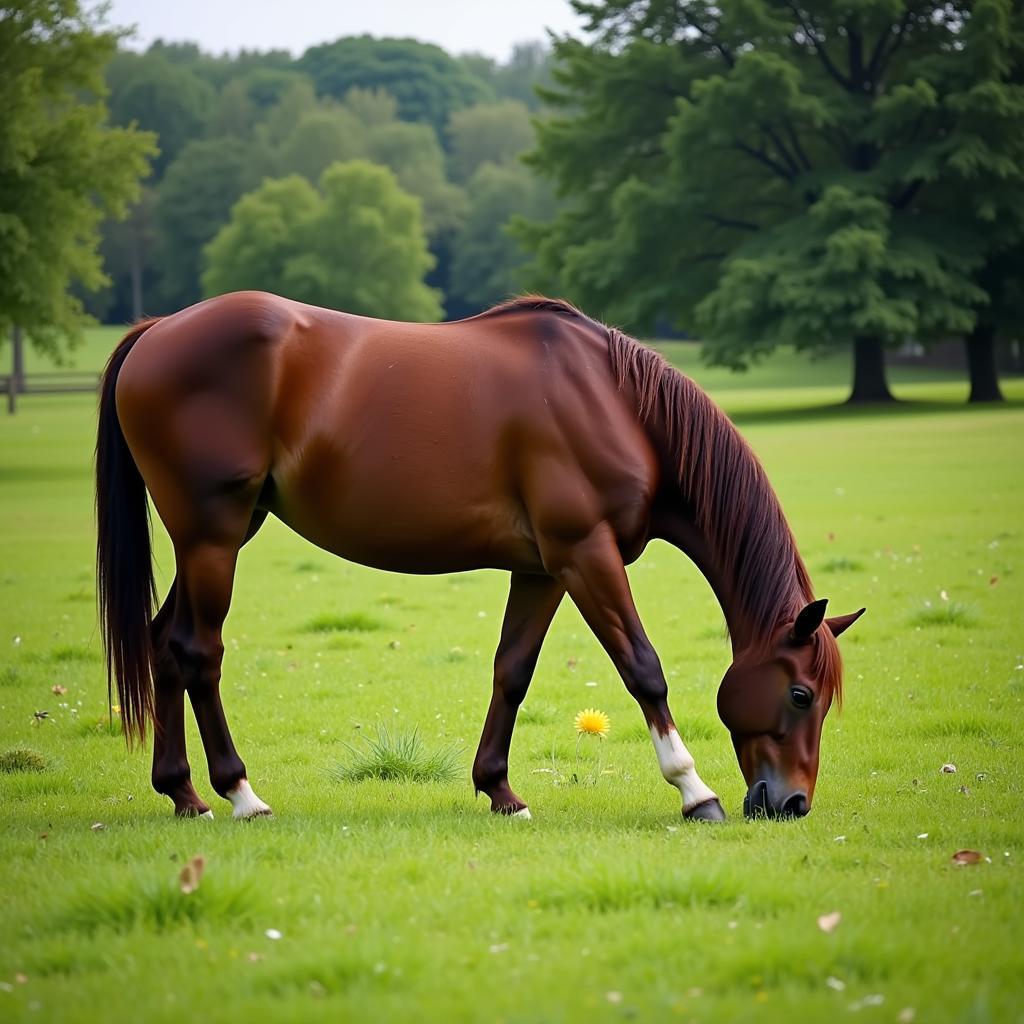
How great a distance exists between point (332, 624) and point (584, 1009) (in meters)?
8.44

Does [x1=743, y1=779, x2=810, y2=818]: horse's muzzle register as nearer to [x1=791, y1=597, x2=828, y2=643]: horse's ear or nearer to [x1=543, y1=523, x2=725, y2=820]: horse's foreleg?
[x1=543, y1=523, x2=725, y2=820]: horse's foreleg

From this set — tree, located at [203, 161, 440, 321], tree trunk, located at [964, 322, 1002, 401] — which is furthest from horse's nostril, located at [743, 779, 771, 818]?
tree, located at [203, 161, 440, 321]

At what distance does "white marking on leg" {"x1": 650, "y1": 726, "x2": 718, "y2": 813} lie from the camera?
5.46 m

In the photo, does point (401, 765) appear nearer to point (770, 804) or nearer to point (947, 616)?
point (770, 804)

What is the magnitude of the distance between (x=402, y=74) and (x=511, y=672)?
14675 cm

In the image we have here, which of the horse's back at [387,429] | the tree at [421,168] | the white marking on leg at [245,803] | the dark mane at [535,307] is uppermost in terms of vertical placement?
the tree at [421,168]

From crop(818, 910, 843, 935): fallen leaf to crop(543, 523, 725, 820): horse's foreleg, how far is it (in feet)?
5.42

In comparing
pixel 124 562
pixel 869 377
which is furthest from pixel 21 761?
pixel 869 377

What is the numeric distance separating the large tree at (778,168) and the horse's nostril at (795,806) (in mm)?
32702

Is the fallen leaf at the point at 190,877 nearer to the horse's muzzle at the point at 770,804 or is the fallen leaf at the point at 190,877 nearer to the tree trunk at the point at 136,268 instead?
the horse's muzzle at the point at 770,804

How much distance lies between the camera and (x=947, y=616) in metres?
10.4

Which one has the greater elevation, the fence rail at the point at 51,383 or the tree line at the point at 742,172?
the tree line at the point at 742,172

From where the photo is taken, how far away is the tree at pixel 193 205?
98250 millimetres

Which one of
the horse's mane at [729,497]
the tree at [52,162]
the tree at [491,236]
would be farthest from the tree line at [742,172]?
the tree at [491,236]
